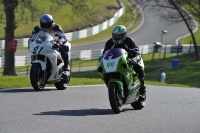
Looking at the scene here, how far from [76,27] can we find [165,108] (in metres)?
49.7

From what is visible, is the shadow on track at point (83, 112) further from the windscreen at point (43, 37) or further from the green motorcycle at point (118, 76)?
the windscreen at point (43, 37)

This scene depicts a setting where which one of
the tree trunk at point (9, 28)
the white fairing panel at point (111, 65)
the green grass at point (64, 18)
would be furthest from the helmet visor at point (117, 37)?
the green grass at point (64, 18)

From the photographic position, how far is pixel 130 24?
224 ft

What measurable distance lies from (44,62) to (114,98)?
3.63 metres

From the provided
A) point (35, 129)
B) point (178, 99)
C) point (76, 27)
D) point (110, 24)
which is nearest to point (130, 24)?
point (110, 24)

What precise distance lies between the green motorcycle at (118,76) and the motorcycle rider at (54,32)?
133 inches

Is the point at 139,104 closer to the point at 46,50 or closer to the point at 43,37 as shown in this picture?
the point at 46,50

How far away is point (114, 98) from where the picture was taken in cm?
1048

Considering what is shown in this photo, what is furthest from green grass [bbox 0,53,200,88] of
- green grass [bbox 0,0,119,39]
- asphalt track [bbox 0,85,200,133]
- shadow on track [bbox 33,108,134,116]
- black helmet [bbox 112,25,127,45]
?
shadow on track [bbox 33,108,134,116]

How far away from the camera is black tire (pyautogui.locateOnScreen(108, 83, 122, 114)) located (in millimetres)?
10445

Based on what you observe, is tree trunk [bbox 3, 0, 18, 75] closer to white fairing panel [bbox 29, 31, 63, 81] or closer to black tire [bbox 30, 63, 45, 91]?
white fairing panel [bbox 29, 31, 63, 81]

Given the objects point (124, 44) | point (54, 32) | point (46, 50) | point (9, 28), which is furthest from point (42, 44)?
point (9, 28)

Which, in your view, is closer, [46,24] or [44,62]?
[44,62]

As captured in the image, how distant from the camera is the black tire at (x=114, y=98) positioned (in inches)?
411
